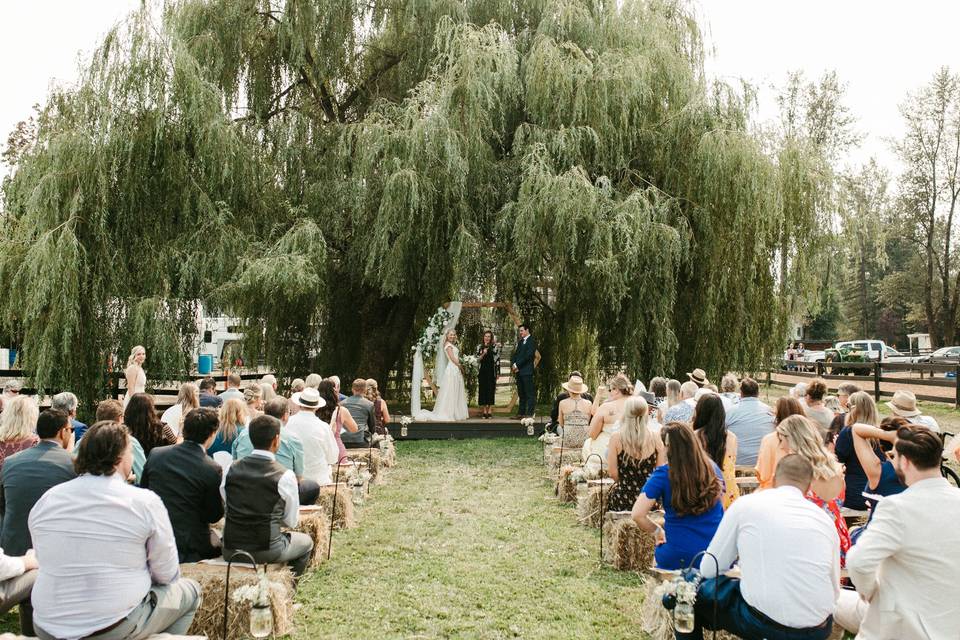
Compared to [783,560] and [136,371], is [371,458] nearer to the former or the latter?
[136,371]

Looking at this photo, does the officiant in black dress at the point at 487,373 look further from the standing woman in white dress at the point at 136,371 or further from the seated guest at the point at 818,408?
the seated guest at the point at 818,408

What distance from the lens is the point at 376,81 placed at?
1548 centimetres

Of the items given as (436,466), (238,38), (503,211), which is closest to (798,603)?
(436,466)

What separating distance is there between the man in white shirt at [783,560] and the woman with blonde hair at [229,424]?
4212 mm

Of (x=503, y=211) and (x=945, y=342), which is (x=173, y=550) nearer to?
(x=503, y=211)

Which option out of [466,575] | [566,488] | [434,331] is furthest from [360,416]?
[434,331]

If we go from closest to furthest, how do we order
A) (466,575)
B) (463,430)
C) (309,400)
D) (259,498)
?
1. (259,498)
2. (466,575)
3. (309,400)
4. (463,430)

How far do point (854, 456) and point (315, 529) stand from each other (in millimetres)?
4108

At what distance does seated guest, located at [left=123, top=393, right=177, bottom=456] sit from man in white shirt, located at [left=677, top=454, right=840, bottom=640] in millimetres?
3927

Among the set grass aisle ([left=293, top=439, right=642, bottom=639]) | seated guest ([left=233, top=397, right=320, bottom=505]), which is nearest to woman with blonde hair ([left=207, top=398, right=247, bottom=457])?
seated guest ([left=233, top=397, right=320, bottom=505])

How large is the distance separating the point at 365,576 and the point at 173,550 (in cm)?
238

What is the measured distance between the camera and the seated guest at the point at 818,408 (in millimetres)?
7426

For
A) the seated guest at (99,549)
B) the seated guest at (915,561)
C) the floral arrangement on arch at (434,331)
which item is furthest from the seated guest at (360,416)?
the seated guest at (915,561)

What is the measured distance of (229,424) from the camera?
21.2 feet
